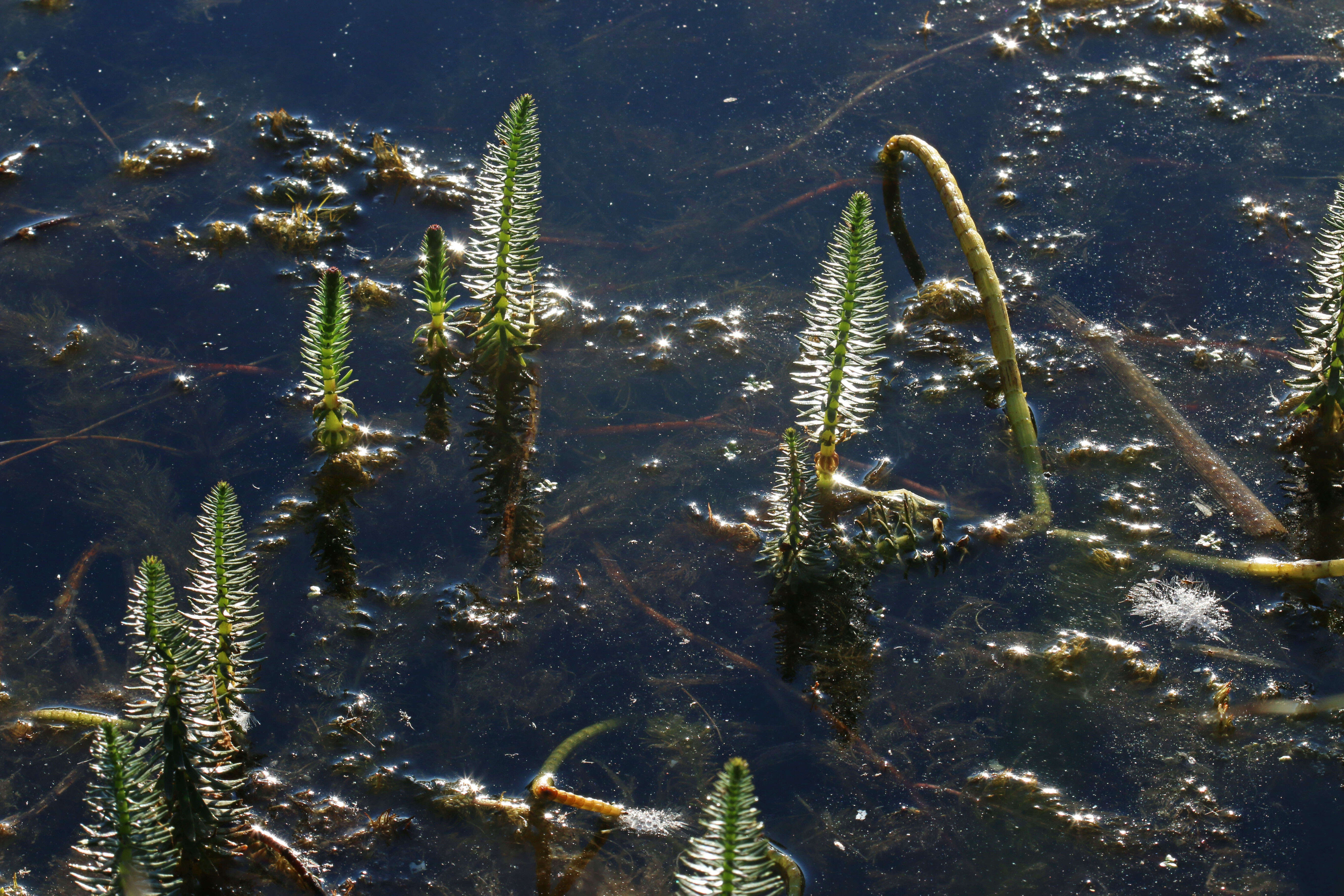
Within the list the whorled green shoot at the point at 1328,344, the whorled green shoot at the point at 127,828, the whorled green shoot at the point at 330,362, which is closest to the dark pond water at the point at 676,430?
the whorled green shoot at the point at 330,362

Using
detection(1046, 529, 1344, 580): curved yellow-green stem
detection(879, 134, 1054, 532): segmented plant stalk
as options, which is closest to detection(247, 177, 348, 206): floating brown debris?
detection(879, 134, 1054, 532): segmented plant stalk

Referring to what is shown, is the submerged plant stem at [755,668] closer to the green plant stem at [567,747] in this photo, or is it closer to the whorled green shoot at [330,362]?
the green plant stem at [567,747]

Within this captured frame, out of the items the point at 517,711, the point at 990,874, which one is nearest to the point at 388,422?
the point at 517,711

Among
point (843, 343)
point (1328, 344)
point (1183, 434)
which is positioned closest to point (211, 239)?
point (843, 343)

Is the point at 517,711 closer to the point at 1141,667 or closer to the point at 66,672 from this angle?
the point at 66,672

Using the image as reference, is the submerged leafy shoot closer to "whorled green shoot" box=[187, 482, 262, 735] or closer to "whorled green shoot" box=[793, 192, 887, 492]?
"whorled green shoot" box=[793, 192, 887, 492]

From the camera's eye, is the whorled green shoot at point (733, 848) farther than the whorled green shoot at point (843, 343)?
No
